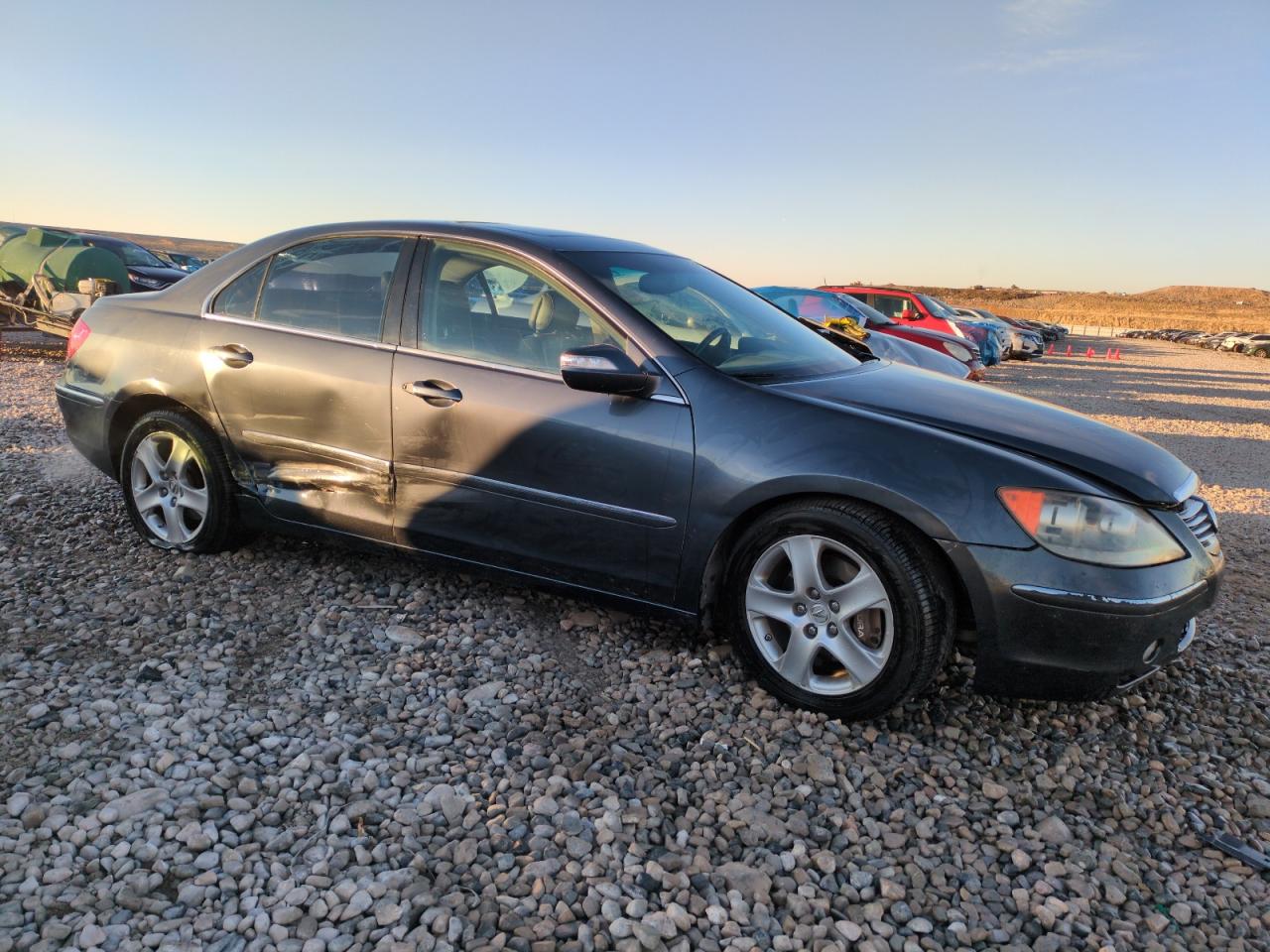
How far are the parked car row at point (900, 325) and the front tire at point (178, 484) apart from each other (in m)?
3.78

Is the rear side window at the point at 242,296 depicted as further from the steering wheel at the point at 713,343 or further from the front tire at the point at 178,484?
the steering wheel at the point at 713,343

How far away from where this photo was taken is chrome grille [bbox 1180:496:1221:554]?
9.78 feet

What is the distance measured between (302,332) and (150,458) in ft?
3.46

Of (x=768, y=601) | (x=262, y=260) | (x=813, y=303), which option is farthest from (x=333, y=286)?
(x=813, y=303)

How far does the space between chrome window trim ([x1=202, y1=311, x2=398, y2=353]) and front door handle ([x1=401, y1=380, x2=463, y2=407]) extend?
242 mm

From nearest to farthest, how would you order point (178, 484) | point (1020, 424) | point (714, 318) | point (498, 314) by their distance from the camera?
point (1020, 424) → point (498, 314) → point (714, 318) → point (178, 484)

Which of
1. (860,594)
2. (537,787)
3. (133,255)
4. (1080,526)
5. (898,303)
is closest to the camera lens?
(537,787)

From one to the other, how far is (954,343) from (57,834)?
1386 centimetres

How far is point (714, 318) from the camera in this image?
372cm

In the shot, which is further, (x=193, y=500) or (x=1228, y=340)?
(x=1228, y=340)

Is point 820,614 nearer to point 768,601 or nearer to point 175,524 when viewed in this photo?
point 768,601

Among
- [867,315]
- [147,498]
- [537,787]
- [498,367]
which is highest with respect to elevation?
[867,315]

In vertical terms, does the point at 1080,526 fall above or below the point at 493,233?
below

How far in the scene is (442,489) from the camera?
3.51 metres
